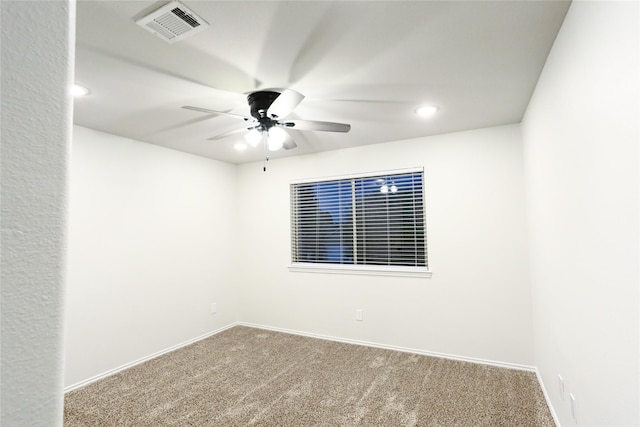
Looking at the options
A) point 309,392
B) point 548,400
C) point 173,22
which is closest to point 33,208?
point 173,22

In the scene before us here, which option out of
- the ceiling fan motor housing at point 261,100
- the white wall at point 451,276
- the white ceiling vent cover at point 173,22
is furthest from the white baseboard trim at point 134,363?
the white ceiling vent cover at point 173,22

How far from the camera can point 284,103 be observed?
7.32 feet

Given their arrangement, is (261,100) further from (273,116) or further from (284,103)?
(284,103)

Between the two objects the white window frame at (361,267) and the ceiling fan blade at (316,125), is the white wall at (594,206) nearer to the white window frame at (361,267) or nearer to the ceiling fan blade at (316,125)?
the ceiling fan blade at (316,125)

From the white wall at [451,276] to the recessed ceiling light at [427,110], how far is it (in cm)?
76

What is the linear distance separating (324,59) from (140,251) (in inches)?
112

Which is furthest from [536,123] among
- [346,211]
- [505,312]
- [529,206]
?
[346,211]

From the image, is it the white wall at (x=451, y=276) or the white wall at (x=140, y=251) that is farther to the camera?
the white wall at (x=451, y=276)

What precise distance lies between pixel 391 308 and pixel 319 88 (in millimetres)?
2556

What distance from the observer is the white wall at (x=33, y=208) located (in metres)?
0.38

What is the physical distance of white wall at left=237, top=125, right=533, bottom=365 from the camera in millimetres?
3281

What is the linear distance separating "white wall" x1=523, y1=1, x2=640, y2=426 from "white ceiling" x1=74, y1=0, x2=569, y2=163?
321mm

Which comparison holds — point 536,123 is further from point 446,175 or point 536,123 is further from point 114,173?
point 114,173

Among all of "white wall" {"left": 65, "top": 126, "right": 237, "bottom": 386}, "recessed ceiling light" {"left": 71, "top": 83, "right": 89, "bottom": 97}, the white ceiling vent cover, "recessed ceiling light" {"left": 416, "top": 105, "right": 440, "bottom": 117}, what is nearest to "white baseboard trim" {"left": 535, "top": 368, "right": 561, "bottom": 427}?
"recessed ceiling light" {"left": 416, "top": 105, "right": 440, "bottom": 117}
